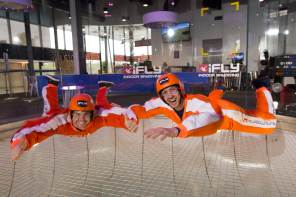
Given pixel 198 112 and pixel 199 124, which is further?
pixel 198 112

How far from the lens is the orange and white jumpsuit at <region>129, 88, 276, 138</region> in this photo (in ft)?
7.54

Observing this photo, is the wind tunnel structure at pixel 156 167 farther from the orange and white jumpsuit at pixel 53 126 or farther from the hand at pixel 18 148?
the hand at pixel 18 148

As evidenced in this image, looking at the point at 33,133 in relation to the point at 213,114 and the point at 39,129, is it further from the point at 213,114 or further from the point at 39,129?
the point at 213,114

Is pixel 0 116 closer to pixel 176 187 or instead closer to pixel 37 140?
pixel 37 140

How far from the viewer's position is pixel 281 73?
19.4ft

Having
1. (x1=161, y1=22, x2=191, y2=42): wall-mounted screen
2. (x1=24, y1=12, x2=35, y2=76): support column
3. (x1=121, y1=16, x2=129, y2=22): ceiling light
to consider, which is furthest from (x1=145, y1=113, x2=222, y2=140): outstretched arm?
(x1=24, y1=12, x2=35, y2=76): support column

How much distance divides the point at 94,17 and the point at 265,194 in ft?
40.3

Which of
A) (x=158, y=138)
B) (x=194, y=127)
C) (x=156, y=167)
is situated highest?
(x=194, y=127)

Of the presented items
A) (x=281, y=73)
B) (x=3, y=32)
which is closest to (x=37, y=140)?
(x=281, y=73)

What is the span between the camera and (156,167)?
349 cm

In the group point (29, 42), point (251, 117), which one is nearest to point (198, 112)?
point (251, 117)

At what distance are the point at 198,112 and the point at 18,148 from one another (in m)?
1.63

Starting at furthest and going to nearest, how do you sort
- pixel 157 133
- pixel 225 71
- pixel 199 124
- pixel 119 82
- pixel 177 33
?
pixel 177 33
pixel 119 82
pixel 225 71
pixel 199 124
pixel 157 133

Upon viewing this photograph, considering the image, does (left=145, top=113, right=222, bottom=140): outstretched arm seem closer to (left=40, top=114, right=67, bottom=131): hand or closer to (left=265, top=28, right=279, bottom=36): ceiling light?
(left=40, top=114, right=67, bottom=131): hand
